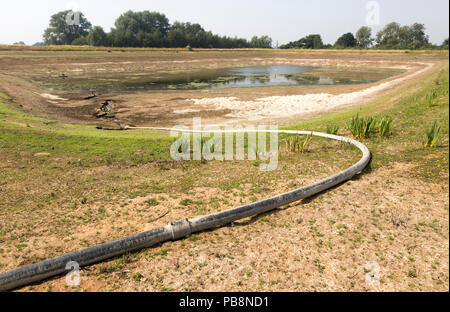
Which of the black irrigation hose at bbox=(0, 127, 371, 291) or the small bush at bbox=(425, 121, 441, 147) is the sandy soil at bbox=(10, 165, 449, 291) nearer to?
the black irrigation hose at bbox=(0, 127, 371, 291)

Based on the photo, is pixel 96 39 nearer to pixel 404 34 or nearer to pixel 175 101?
pixel 175 101

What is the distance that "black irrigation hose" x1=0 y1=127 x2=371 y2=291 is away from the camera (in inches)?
201

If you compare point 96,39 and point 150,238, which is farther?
point 96,39

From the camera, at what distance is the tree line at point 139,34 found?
9206 cm

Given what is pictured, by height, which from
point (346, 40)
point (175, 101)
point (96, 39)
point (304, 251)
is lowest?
point (304, 251)

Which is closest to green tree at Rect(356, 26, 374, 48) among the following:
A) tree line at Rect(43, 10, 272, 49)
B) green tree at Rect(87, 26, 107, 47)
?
tree line at Rect(43, 10, 272, 49)

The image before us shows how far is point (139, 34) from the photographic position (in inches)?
3797

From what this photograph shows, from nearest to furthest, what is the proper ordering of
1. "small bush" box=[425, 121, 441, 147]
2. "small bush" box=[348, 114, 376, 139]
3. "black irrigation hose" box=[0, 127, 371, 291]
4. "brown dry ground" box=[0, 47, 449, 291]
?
"black irrigation hose" box=[0, 127, 371, 291] < "brown dry ground" box=[0, 47, 449, 291] < "small bush" box=[425, 121, 441, 147] < "small bush" box=[348, 114, 376, 139]

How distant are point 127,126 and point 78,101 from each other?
12.9m

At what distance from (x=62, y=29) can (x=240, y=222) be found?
14411 cm

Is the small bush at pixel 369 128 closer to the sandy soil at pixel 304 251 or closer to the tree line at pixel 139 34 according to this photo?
the sandy soil at pixel 304 251

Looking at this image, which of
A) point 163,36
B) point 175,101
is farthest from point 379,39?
point 175,101

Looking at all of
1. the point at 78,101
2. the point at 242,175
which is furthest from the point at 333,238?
the point at 78,101

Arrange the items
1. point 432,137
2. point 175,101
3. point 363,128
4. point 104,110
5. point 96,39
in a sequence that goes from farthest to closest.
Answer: point 96,39 → point 175,101 → point 104,110 → point 363,128 → point 432,137
